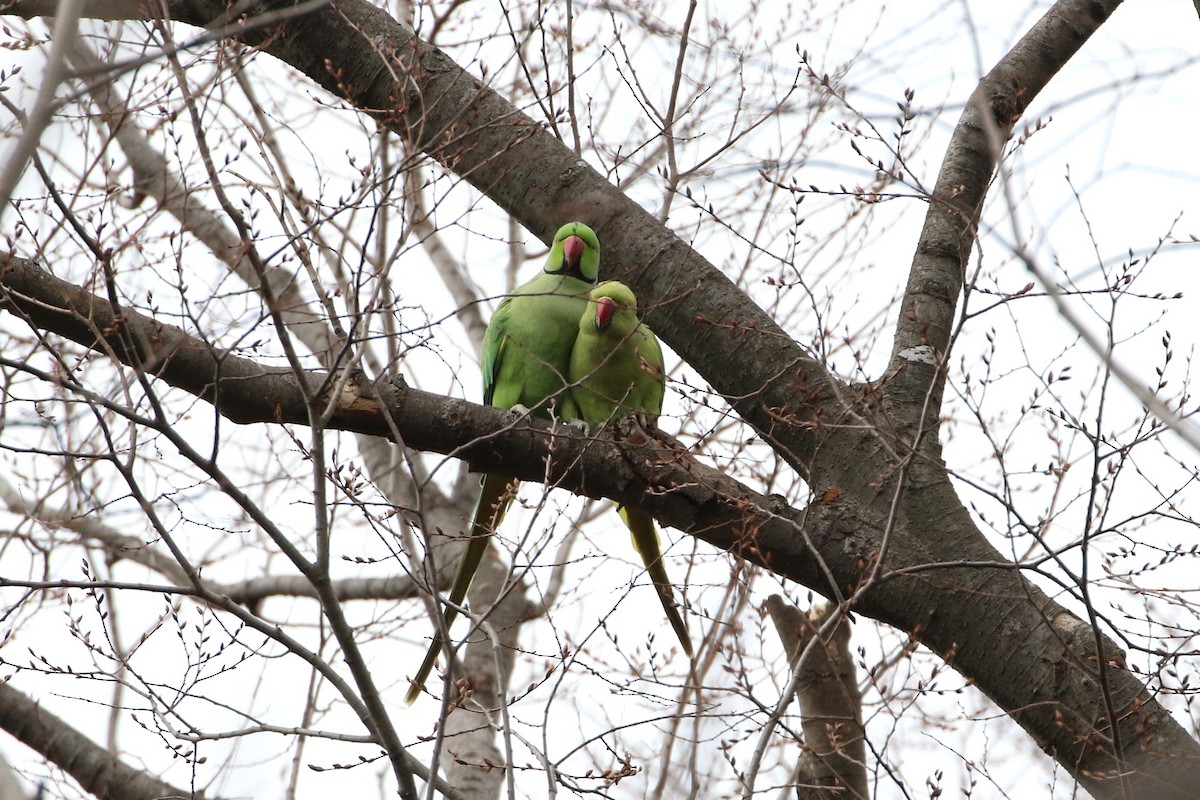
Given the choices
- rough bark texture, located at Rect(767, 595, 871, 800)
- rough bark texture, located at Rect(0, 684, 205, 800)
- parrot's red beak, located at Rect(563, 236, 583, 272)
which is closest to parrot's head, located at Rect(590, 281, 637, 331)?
parrot's red beak, located at Rect(563, 236, 583, 272)

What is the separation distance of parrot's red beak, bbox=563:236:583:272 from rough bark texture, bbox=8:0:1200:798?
100 cm

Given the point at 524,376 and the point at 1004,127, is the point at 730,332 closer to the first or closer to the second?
the point at 1004,127

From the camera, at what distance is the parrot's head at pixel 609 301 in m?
4.23

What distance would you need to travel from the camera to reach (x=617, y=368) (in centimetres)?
446

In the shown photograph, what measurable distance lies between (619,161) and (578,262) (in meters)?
0.50

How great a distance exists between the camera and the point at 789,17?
6.48 metres

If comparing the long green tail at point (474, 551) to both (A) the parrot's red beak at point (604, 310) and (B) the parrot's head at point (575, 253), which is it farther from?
(B) the parrot's head at point (575, 253)

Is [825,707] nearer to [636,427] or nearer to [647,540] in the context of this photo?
[647,540]

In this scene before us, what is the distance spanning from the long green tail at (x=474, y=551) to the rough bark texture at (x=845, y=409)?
600 millimetres

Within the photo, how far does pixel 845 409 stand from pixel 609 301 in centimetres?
144

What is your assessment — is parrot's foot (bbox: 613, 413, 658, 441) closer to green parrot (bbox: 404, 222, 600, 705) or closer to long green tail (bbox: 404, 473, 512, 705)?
long green tail (bbox: 404, 473, 512, 705)

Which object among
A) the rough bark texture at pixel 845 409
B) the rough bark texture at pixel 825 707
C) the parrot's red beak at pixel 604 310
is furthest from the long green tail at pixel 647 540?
the rough bark texture at pixel 845 409

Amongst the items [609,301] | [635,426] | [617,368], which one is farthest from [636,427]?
[617,368]

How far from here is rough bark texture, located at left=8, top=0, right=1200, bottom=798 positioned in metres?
2.75
